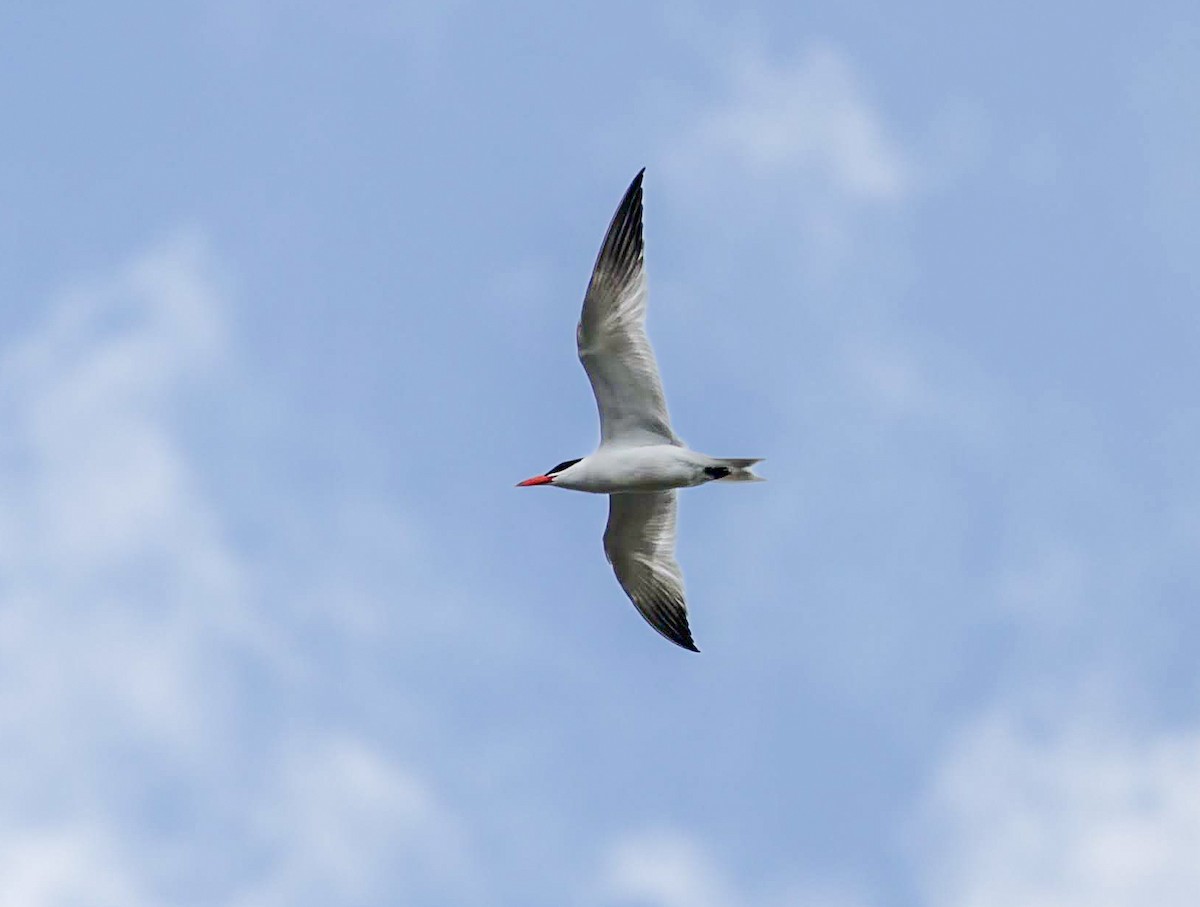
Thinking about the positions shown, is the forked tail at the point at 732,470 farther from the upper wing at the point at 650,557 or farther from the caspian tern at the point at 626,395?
the upper wing at the point at 650,557

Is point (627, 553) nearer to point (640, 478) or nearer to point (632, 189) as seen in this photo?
point (640, 478)

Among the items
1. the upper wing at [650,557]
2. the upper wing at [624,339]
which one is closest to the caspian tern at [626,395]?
the upper wing at [624,339]

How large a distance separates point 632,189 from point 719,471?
8.47 feet

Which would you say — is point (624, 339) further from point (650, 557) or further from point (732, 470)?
point (650, 557)

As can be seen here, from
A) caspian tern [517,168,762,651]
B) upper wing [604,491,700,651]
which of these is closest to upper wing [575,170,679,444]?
caspian tern [517,168,762,651]

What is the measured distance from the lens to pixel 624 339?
58.4 ft

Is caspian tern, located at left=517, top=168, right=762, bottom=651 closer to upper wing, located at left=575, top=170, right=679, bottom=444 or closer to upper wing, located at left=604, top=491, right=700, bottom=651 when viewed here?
upper wing, located at left=575, top=170, right=679, bottom=444

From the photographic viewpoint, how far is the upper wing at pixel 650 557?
19.5m

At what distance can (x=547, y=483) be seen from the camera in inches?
738

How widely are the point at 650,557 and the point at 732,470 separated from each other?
1913 mm

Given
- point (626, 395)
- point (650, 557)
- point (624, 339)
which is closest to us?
point (624, 339)

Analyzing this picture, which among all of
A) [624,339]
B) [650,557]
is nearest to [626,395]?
[624,339]

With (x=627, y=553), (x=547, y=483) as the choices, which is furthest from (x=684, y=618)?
(x=547, y=483)

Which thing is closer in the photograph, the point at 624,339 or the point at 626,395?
the point at 624,339
